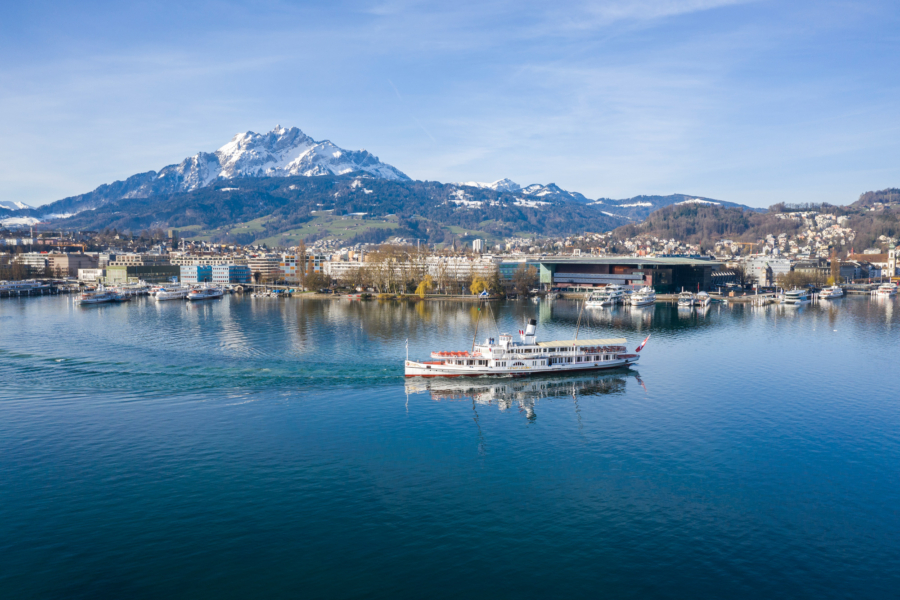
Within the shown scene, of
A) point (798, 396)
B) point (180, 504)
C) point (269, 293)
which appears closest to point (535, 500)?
point (180, 504)

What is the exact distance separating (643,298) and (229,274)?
6951 cm

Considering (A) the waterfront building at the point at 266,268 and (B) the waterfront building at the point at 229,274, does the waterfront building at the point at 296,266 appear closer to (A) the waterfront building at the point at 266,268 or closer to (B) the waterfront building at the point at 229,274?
(A) the waterfront building at the point at 266,268

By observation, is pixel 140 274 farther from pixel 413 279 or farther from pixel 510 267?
pixel 510 267

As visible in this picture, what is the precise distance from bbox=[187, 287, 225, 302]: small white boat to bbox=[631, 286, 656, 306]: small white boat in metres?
55.9

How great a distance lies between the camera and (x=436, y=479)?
16406 millimetres

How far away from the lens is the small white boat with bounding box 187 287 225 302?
249ft

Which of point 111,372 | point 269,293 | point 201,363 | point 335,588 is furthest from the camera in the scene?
point 269,293

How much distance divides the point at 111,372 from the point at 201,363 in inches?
162

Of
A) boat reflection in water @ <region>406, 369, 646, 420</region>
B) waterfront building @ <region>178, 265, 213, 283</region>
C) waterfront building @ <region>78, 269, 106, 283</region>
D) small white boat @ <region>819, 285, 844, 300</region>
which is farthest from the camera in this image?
waterfront building @ <region>78, 269, 106, 283</region>

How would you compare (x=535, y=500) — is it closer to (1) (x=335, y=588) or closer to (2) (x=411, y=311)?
(1) (x=335, y=588)

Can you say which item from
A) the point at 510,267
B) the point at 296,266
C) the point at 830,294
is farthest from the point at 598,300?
the point at 296,266

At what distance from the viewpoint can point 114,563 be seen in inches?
480

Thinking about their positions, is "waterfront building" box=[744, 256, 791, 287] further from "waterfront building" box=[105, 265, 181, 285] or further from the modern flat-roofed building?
"waterfront building" box=[105, 265, 181, 285]

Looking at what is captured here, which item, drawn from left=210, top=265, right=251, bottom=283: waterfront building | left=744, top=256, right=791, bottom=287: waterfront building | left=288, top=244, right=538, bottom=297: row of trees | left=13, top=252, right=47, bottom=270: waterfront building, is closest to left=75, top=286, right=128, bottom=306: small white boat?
left=210, top=265, right=251, bottom=283: waterfront building
